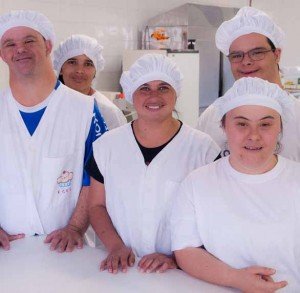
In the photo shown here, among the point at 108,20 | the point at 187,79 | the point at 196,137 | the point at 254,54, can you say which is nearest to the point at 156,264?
the point at 196,137

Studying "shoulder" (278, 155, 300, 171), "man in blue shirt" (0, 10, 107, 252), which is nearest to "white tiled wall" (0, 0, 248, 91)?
"man in blue shirt" (0, 10, 107, 252)

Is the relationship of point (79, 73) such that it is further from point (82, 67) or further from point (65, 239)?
point (65, 239)

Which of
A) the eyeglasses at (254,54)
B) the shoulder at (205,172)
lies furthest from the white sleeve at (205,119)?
A: the shoulder at (205,172)

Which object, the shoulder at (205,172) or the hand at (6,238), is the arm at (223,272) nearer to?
the shoulder at (205,172)

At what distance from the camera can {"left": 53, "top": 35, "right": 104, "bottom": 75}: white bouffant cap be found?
8.07 feet

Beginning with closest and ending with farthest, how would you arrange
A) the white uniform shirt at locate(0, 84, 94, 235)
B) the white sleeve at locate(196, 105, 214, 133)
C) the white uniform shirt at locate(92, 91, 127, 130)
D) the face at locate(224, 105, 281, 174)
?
the face at locate(224, 105, 281, 174), the white uniform shirt at locate(0, 84, 94, 235), the white sleeve at locate(196, 105, 214, 133), the white uniform shirt at locate(92, 91, 127, 130)

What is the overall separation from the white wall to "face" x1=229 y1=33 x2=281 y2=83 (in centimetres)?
435

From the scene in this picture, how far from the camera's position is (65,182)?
65.8 inches

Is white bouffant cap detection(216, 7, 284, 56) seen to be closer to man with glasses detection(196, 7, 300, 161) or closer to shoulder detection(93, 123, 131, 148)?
man with glasses detection(196, 7, 300, 161)

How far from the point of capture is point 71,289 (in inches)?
47.3

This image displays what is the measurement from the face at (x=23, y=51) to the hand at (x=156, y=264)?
86 centimetres

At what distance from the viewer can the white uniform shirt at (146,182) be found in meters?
1.49

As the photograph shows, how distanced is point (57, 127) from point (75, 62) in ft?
3.11

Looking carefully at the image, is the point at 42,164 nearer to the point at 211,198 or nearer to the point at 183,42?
the point at 211,198
